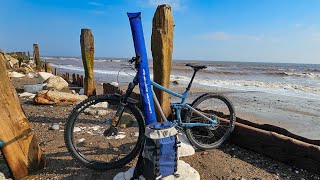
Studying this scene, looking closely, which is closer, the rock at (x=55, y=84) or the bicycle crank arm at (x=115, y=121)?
the bicycle crank arm at (x=115, y=121)

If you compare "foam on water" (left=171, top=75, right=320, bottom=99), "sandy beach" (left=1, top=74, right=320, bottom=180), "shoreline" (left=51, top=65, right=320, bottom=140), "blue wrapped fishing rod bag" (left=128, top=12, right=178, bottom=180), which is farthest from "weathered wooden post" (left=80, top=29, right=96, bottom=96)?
"foam on water" (left=171, top=75, right=320, bottom=99)

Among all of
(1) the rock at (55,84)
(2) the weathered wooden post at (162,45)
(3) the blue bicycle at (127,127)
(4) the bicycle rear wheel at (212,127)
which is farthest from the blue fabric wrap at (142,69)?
(1) the rock at (55,84)

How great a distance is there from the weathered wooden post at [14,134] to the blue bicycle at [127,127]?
1.62 feet

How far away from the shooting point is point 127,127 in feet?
17.5

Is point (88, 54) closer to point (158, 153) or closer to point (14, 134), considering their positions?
point (14, 134)

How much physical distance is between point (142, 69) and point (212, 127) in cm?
178

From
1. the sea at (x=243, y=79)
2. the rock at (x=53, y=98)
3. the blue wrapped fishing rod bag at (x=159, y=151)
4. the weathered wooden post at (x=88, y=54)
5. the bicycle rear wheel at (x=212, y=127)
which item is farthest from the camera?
the sea at (x=243, y=79)

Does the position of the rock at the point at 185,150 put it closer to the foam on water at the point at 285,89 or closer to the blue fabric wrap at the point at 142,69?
the blue fabric wrap at the point at 142,69

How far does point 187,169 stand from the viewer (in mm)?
3357

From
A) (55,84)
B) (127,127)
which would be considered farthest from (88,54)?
(127,127)

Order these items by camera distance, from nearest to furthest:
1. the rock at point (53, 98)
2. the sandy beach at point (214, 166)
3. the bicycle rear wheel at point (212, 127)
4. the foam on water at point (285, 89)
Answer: the sandy beach at point (214, 166)
the bicycle rear wheel at point (212, 127)
the rock at point (53, 98)
the foam on water at point (285, 89)

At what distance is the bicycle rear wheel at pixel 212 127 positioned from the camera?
175 inches

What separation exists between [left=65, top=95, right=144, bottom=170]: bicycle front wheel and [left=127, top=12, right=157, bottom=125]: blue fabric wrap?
0.13 metres

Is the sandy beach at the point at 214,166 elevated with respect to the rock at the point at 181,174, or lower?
lower
